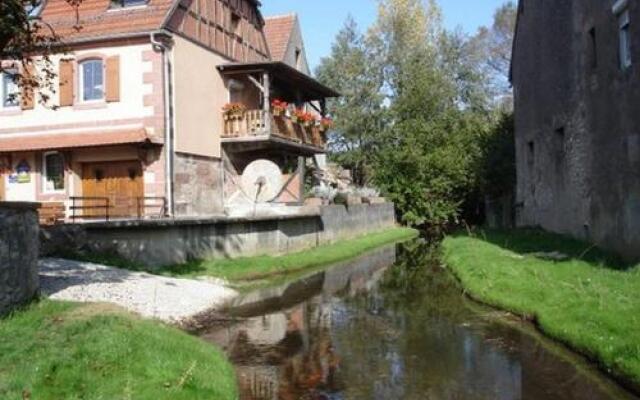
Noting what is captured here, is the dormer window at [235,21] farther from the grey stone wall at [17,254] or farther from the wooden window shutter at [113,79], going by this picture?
the grey stone wall at [17,254]

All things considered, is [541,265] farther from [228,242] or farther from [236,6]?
[236,6]

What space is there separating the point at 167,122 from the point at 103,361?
55.2 ft

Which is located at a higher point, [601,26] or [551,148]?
[601,26]

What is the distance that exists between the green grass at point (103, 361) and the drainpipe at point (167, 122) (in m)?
13.7

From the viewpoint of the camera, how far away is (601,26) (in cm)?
1842

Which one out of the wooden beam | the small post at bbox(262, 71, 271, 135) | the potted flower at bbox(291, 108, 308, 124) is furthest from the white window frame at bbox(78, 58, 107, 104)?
the potted flower at bbox(291, 108, 308, 124)

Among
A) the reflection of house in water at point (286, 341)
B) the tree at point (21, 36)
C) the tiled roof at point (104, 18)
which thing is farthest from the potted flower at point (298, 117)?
the tree at point (21, 36)

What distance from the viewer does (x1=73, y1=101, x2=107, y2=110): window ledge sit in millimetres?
24266

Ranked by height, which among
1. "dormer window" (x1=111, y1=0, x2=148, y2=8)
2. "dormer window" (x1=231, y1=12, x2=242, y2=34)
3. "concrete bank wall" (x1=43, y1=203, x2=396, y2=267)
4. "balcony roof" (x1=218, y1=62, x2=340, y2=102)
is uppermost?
"dormer window" (x1=231, y1=12, x2=242, y2=34)

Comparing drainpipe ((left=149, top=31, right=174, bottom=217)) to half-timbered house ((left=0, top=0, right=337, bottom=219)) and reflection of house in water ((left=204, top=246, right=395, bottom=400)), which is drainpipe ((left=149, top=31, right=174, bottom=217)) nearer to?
half-timbered house ((left=0, top=0, right=337, bottom=219))

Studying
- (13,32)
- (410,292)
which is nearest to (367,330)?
(410,292)

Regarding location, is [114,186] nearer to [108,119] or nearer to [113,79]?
[108,119]

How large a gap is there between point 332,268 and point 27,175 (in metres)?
11.4

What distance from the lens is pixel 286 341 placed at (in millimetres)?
11242
